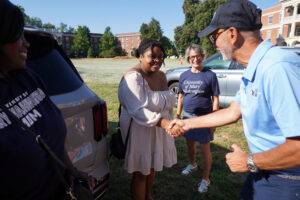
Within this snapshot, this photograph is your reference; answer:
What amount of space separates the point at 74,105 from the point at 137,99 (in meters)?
0.62

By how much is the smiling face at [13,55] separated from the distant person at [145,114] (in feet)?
3.31

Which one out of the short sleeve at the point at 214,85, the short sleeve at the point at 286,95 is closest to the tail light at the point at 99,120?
the short sleeve at the point at 286,95

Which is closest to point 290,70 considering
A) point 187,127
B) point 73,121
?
point 187,127

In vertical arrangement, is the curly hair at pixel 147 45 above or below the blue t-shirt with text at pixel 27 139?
above

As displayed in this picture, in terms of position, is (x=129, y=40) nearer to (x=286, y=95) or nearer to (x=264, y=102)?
(x=264, y=102)

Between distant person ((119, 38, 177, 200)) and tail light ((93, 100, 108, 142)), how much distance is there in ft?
0.69

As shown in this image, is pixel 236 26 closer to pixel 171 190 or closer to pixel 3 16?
pixel 3 16

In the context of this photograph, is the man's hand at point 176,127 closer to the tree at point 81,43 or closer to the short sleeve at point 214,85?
the short sleeve at point 214,85

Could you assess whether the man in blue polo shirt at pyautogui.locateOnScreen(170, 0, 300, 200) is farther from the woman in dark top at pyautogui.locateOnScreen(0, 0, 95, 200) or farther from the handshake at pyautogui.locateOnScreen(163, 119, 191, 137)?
the woman in dark top at pyautogui.locateOnScreen(0, 0, 95, 200)

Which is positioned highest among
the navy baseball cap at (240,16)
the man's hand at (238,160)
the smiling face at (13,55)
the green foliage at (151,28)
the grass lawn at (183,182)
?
the green foliage at (151,28)

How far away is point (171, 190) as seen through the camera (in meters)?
3.07

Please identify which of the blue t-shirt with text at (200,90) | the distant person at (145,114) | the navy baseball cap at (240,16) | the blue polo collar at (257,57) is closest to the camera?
the blue polo collar at (257,57)

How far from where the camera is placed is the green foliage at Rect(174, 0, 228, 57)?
40438 mm

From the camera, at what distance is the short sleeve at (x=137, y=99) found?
81.3 inches
